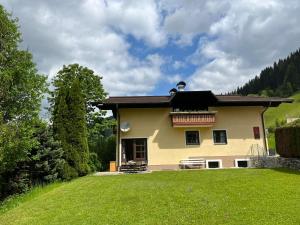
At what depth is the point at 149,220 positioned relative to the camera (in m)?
6.73

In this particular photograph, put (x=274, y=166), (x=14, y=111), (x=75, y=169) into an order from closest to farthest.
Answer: (x=14, y=111)
(x=75, y=169)
(x=274, y=166)

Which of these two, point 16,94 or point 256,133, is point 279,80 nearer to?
point 256,133

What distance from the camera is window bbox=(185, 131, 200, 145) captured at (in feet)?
68.7

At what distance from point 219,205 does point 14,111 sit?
353 inches

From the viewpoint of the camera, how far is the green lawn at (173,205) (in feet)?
22.1

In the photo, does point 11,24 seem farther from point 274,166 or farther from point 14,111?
point 274,166

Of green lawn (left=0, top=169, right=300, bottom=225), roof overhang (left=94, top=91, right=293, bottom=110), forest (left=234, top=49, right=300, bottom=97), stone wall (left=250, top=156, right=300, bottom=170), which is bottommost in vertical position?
green lawn (left=0, top=169, right=300, bottom=225)

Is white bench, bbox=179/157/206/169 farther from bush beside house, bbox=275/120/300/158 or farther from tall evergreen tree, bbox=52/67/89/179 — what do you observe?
tall evergreen tree, bbox=52/67/89/179

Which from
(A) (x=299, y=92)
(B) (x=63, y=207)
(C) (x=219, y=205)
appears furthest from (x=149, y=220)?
(A) (x=299, y=92)

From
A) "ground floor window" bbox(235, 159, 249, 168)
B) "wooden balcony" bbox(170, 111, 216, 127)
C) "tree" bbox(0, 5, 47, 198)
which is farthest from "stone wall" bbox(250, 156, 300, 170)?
"tree" bbox(0, 5, 47, 198)

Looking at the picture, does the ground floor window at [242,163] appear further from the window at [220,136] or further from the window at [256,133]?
the window at [256,133]

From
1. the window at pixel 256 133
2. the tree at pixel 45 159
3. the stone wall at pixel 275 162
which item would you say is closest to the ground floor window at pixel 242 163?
the stone wall at pixel 275 162

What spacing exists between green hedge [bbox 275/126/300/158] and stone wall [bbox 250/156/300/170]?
27cm

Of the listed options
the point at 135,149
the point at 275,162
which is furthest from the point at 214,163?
the point at 135,149
